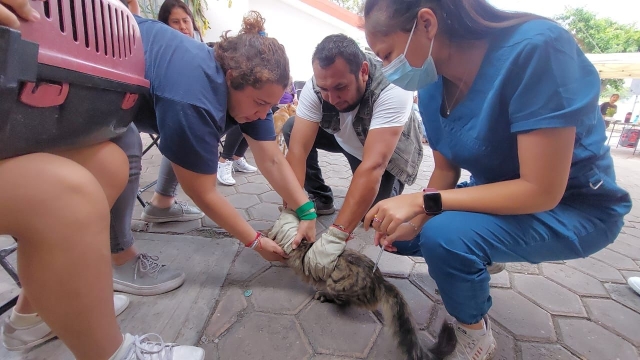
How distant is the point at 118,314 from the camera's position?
1.32 m

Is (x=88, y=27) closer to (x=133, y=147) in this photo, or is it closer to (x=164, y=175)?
(x=133, y=147)

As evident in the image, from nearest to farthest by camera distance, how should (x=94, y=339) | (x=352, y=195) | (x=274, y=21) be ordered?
(x=94, y=339) < (x=352, y=195) < (x=274, y=21)

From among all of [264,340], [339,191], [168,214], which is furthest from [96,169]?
[339,191]

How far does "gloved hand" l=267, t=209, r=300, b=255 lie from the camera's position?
1.61 m

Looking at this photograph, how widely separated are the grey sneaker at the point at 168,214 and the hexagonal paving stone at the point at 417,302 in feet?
4.76

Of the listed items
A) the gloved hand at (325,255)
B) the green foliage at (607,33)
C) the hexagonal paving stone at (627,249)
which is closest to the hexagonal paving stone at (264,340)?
the gloved hand at (325,255)

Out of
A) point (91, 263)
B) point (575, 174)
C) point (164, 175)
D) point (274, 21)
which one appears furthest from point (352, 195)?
point (274, 21)

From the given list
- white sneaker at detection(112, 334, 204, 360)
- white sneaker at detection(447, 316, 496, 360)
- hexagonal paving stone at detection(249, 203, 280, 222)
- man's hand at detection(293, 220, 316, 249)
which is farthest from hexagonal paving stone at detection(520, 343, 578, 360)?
hexagonal paving stone at detection(249, 203, 280, 222)

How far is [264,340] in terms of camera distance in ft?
4.12

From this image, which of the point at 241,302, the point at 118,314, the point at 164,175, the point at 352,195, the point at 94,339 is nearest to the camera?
the point at 94,339

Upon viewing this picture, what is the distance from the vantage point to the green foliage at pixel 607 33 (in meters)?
15.8

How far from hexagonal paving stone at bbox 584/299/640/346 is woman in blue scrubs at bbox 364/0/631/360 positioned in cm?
61

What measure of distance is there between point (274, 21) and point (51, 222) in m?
9.28

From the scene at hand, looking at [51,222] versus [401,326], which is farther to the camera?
[401,326]
